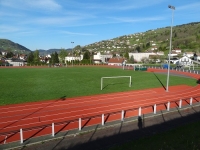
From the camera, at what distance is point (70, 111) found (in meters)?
17.2

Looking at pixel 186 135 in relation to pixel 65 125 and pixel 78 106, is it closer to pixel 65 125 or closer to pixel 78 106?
pixel 65 125

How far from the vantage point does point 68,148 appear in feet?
34.0

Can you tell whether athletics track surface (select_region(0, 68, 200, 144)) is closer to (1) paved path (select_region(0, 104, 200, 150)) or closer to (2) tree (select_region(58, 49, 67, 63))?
(1) paved path (select_region(0, 104, 200, 150))

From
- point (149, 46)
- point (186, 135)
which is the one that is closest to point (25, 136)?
point (186, 135)

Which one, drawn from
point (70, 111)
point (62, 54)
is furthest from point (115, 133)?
point (62, 54)

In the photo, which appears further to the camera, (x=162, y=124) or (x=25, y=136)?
(x=162, y=124)

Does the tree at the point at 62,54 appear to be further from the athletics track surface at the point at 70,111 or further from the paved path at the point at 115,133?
the paved path at the point at 115,133

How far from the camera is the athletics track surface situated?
12.9 meters

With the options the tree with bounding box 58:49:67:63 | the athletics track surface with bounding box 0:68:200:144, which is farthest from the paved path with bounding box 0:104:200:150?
the tree with bounding box 58:49:67:63

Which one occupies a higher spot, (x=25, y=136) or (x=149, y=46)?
(x=149, y=46)

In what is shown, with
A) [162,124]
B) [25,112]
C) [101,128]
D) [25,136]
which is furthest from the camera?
[25,112]

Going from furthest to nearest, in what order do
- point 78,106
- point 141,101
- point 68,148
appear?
point 141,101 < point 78,106 < point 68,148

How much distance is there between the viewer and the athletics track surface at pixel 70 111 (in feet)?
42.4

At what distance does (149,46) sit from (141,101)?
542 ft
